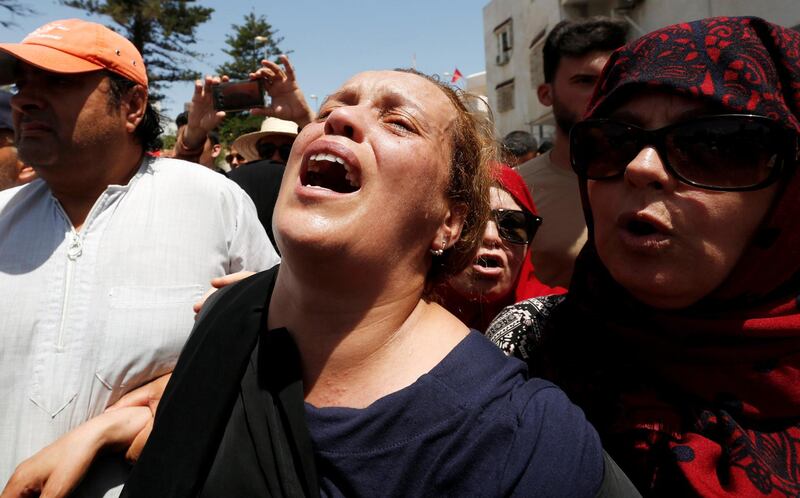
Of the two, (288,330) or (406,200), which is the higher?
(406,200)

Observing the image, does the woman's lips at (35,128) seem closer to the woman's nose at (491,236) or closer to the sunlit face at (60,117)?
the sunlit face at (60,117)

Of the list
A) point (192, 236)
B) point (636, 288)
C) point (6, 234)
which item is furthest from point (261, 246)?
point (636, 288)

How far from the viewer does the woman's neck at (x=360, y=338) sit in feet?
4.17

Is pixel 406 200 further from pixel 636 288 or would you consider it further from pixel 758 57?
pixel 758 57

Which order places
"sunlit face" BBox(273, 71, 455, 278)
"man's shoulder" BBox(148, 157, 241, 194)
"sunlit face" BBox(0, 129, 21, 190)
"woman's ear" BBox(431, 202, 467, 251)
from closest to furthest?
"sunlit face" BBox(273, 71, 455, 278) → "woman's ear" BBox(431, 202, 467, 251) → "man's shoulder" BBox(148, 157, 241, 194) → "sunlit face" BBox(0, 129, 21, 190)

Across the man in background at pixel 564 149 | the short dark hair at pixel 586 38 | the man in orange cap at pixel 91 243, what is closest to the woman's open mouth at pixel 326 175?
the man in orange cap at pixel 91 243

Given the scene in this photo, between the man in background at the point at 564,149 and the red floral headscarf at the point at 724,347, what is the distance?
5.51ft

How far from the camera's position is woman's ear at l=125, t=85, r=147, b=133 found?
2281 mm

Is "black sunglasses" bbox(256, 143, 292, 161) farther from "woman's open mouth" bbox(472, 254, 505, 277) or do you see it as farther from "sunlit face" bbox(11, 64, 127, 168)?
"woman's open mouth" bbox(472, 254, 505, 277)

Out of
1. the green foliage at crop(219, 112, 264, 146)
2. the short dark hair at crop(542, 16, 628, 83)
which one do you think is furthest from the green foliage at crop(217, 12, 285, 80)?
the short dark hair at crop(542, 16, 628, 83)

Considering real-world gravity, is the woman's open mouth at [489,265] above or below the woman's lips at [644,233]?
below

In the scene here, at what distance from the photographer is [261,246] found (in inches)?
96.0

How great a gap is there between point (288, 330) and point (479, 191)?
679 millimetres

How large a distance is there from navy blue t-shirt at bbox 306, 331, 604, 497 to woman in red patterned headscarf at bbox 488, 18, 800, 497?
258 millimetres
